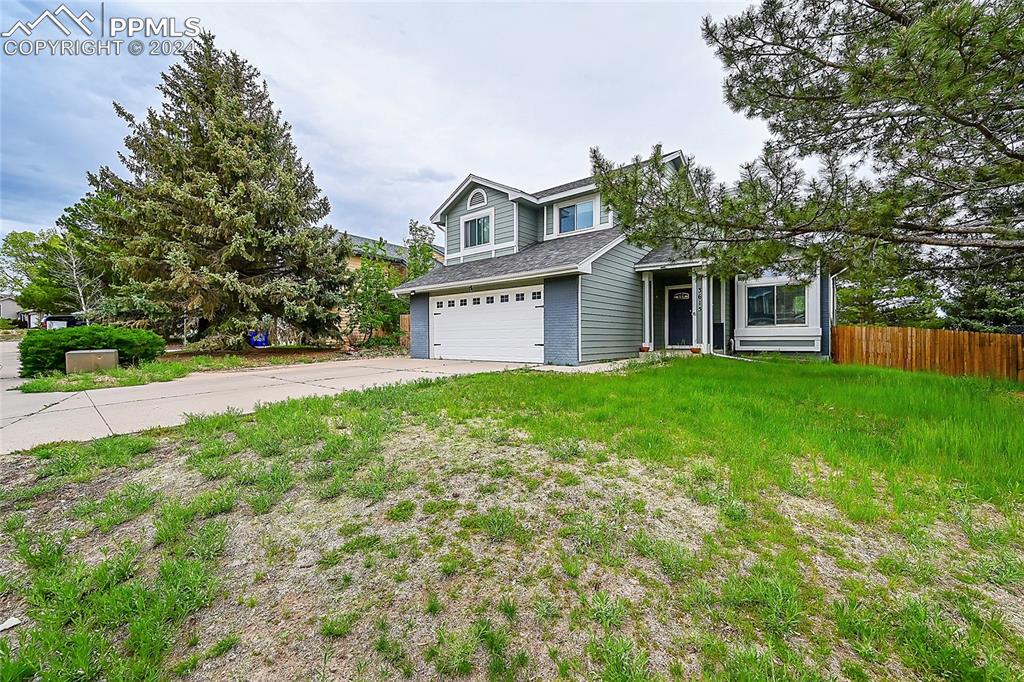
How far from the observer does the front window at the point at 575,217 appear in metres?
11.5

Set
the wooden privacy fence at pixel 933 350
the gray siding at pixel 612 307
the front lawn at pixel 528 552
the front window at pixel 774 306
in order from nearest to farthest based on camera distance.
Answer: the front lawn at pixel 528 552 < the wooden privacy fence at pixel 933 350 < the gray siding at pixel 612 307 < the front window at pixel 774 306

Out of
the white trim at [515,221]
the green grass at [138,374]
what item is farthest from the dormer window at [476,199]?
the green grass at [138,374]

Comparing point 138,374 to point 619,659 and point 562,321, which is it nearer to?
point 562,321

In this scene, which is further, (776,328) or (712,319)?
(712,319)

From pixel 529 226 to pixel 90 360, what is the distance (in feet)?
35.1

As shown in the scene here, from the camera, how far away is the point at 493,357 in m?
11.1

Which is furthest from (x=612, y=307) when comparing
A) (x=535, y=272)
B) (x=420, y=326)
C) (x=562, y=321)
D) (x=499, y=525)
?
(x=499, y=525)

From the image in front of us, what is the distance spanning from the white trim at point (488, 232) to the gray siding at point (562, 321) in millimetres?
3546

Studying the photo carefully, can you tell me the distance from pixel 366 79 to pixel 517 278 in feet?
20.1

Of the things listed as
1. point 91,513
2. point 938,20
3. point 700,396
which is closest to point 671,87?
point 938,20

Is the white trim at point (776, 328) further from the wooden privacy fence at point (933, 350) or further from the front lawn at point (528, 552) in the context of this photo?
the front lawn at point (528, 552)

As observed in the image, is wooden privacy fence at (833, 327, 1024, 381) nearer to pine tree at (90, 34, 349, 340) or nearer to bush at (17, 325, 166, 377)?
pine tree at (90, 34, 349, 340)

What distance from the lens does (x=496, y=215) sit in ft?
40.7

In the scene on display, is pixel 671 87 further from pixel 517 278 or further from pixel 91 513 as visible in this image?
pixel 91 513
